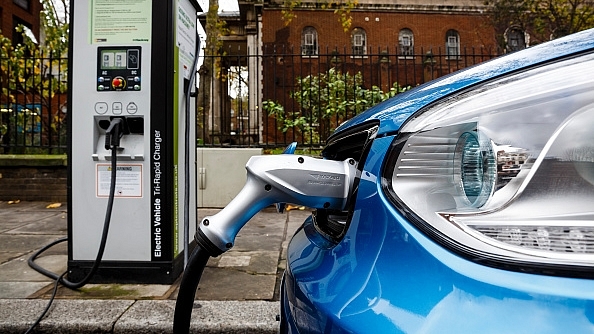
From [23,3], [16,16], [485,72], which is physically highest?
[23,3]

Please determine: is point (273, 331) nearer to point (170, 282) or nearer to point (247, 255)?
point (170, 282)

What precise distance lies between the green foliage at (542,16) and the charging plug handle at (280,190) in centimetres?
1390

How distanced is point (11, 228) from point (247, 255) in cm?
324

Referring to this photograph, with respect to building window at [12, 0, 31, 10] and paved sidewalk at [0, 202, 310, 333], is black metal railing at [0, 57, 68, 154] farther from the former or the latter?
building window at [12, 0, 31, 10]

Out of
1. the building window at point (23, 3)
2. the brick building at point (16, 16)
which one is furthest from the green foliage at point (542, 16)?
the building window at point (23, 3)

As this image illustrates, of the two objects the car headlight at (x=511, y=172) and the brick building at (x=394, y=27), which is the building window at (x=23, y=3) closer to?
the brick building at (x=394, y=27)

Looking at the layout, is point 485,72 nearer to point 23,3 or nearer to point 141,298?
point 141,298

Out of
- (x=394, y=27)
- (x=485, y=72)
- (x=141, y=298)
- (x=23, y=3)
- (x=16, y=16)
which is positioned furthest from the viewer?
(x=394, y=27)

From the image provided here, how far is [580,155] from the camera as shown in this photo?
2.75ft

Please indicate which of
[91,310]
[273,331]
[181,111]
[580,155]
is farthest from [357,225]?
[181,111]

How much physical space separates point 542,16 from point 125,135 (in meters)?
16.2

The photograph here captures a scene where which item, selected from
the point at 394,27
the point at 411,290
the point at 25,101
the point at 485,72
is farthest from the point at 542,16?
the point at 411,290

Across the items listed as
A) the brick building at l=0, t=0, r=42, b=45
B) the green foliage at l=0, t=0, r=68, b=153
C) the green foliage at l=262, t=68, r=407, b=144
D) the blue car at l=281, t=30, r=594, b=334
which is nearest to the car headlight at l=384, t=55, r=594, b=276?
the blue car at l=281, t=30, r=594, b=334

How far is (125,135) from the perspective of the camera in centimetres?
298
